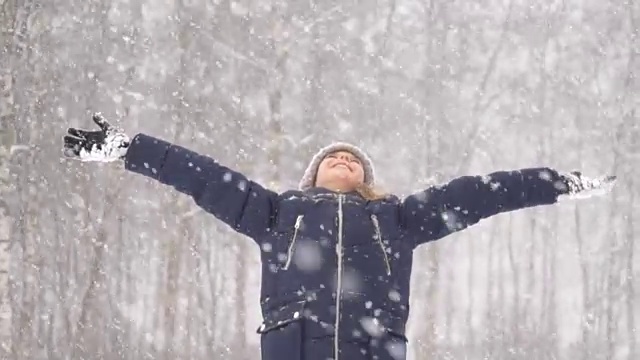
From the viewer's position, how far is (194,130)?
13.6 feet

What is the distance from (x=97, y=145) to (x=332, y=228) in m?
0.65

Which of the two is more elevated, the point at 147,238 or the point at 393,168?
the point at 393,168

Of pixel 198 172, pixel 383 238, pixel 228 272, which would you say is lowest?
pixel 383 238

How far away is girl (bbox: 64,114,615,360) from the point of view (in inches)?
75.0

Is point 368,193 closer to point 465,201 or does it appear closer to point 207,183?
point 465,201

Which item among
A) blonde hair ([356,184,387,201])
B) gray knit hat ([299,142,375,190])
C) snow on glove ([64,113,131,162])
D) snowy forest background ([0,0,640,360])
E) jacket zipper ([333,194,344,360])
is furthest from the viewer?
snowy forest background ([0,0,640,360])

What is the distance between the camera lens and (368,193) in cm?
214

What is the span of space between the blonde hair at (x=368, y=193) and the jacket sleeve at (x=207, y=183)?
27 cm

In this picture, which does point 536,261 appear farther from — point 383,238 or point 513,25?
point 383,238

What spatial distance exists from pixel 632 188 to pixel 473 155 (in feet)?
2.77

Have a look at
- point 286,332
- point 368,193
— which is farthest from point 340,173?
point 286,332

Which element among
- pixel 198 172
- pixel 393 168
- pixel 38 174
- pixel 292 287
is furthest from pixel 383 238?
pixel 38 174

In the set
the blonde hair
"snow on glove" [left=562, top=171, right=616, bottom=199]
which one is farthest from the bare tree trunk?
"snow on glove" [left=562, top=171, right=616, bottom=199]

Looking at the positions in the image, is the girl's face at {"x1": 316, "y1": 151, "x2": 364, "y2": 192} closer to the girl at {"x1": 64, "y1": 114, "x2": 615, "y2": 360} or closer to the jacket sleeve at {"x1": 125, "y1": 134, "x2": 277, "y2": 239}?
the girl at {"x1": 64, "y1": 114, "x2": 615, "y2": 360}
